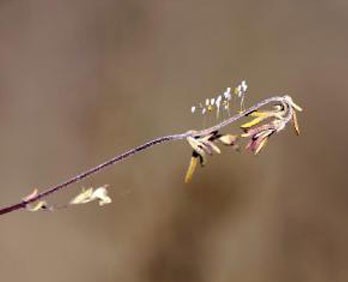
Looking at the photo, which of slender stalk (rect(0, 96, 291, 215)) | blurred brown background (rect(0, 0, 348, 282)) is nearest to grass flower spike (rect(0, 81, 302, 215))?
slender stalk (rect(0, 96, 291, 215))

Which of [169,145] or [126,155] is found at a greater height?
[169,145]

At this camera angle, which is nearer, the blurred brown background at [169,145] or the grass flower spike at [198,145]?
the grass flower spike at [198,145]

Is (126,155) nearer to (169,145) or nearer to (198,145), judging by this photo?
(198,145)

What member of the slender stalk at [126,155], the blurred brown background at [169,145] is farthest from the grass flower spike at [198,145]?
the blurred brown background at [169,145]

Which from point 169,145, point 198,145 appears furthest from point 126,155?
point 169,145

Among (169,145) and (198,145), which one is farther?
(169,145)

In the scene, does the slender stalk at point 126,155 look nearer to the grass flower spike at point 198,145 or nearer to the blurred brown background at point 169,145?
the grass flower spike at point 198,145

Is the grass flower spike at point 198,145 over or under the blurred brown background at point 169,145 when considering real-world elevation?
under

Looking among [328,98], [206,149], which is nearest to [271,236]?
[328,98]
